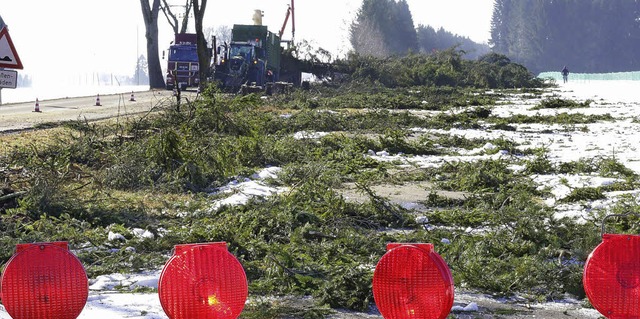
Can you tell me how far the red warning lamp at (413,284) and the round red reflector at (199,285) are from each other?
0.62 m

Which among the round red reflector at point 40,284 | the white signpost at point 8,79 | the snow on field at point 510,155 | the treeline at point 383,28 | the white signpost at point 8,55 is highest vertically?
the treeline at point 383,28

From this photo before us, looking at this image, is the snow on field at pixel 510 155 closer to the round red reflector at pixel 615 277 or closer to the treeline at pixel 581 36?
the round red reflector at pixel 615 277

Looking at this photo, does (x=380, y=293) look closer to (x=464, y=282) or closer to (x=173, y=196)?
(x=464, y=282)

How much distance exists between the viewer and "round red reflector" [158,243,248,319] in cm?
362

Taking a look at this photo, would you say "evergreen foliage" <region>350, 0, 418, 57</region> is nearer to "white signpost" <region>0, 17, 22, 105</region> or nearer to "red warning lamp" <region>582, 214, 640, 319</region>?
"white signpost" <region>0, 17, 22, 105</region>

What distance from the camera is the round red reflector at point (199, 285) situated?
362 centimetres

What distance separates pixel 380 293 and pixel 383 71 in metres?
47.8

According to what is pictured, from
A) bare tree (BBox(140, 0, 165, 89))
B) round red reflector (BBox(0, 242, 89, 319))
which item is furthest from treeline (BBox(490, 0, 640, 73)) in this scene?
round red reflector (BBox(0, 242, 89, 319))

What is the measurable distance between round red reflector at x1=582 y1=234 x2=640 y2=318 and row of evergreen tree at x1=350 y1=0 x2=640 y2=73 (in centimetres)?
12999

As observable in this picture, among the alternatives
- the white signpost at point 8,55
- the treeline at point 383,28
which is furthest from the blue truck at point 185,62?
the treeline at point 383,28

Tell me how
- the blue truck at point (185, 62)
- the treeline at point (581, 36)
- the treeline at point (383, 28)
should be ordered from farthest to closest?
1. the treeline at point (581, 36)
2. the treeline at point (383, 28)
3. the blue truck at point (185, 62)

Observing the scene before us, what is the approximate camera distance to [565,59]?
523 ft

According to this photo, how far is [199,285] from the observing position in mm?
3617

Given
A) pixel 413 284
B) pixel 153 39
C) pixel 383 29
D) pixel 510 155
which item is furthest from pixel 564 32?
pixel 413 284
